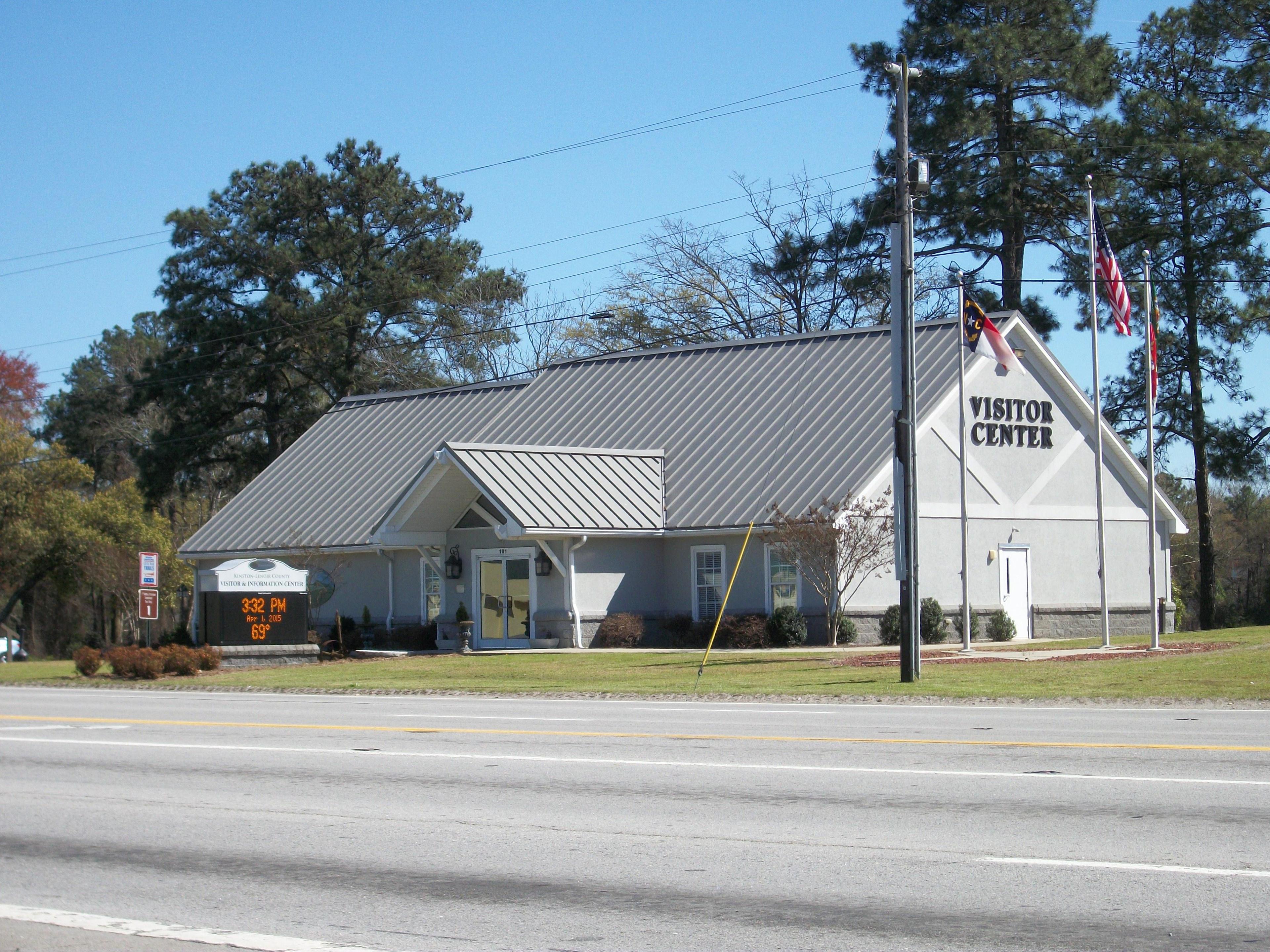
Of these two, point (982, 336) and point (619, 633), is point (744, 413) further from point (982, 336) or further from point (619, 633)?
point (982, 336)

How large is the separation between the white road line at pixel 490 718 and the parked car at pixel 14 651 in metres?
48.8

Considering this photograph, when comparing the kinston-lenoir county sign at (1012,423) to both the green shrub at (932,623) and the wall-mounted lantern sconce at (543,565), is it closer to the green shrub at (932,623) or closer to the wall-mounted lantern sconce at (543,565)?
the green shrub at (932,623)

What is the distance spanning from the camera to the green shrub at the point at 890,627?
33.0 m

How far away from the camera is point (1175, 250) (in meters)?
46.8

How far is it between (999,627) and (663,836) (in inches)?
1061

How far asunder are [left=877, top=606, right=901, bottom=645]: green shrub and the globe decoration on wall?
15624mm

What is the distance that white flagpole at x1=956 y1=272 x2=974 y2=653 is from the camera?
2934cm

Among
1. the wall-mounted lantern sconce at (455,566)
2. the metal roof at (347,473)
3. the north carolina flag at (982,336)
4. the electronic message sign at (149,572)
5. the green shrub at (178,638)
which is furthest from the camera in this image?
the metal roof at (347,473)

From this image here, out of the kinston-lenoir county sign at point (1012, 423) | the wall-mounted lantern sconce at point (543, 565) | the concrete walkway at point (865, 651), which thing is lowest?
the concrete walkway at point (865, 651)

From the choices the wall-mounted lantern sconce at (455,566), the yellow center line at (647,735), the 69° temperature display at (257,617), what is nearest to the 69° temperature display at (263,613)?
the 69° temperature display at (257,617)

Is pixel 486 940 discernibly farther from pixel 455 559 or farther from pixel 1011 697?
pixel 455 559

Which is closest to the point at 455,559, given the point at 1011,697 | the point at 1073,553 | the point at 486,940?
the point at 1073,553

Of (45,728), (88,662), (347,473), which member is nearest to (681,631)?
(88,662)

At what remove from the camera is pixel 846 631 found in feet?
107
